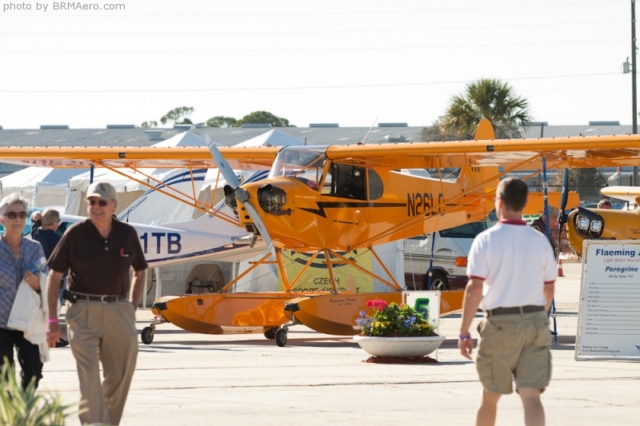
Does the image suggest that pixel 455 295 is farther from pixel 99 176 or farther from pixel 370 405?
pixel 99 176

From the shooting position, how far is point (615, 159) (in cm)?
1797

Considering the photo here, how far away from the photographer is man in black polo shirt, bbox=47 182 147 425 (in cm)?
741

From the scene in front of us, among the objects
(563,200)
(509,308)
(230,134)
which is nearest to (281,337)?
(563,200)

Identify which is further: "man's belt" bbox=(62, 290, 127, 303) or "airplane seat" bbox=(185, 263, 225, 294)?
"airplane seat" bbox=(185, 263, 225, 294)

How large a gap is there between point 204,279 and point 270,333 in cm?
727

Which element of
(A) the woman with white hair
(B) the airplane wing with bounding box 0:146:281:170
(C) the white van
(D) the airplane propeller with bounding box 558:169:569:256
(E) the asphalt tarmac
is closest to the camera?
(A) the woman with white hair

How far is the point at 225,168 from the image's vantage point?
1745 cm

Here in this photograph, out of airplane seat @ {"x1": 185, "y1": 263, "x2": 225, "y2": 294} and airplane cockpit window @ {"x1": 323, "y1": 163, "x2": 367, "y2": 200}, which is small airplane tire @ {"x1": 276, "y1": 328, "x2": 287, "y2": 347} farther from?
airplane seat @ {"x1": 185, "y1": 263, "x2": 225, "y2": 294}

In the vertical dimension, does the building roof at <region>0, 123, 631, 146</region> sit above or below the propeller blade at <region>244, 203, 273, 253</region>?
above

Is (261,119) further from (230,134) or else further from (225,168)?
(225,168)

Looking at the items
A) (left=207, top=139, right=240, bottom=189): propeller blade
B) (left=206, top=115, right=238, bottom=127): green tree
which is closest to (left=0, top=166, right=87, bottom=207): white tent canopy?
(left=207, top=139, right=240, bottom=189): propeller blade

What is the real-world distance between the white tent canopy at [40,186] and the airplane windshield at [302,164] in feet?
52.1

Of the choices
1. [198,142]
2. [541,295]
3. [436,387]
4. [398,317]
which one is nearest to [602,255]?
[398,317]

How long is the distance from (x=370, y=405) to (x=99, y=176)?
21211 mm
